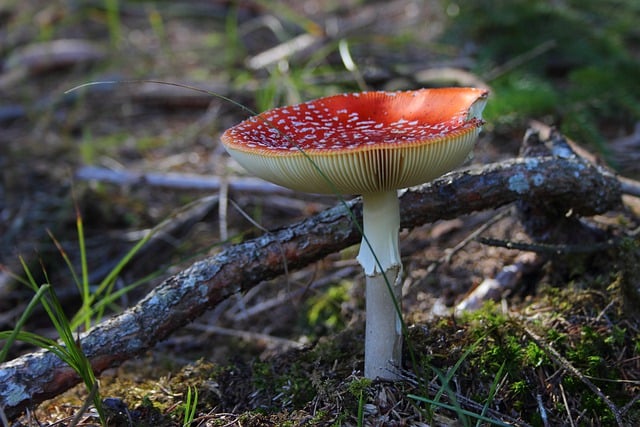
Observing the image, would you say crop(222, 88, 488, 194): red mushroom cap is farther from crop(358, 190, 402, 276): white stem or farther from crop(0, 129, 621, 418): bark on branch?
crop(0, 129, 621, 418): bark on branch

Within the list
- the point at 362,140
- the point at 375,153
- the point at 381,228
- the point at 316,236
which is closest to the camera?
A: the point at 375,153

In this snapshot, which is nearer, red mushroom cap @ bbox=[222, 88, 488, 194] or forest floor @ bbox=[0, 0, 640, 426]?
red mushroom cap @ bbox=[222, 88, 488, 194]

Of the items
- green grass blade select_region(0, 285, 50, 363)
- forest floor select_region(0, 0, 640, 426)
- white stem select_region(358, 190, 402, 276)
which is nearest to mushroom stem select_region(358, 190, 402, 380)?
white stem select_region(358, 190, 402, 276)

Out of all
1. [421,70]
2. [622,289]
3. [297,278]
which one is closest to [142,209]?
[297,278]

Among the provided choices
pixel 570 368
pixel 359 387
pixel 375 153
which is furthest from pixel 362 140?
pixel 570 368

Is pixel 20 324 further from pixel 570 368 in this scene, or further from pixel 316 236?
pixel 570 368

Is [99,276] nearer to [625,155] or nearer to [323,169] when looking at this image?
[323,169]

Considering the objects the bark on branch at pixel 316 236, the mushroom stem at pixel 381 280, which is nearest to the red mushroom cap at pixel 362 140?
the mushroom stem at pixel 381 280
